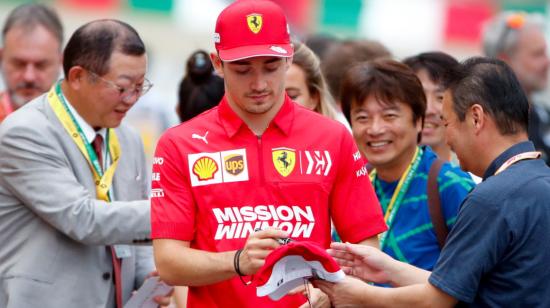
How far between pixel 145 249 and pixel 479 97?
2.58m

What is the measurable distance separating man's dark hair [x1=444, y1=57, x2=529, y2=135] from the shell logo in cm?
103

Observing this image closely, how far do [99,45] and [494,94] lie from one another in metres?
2.28

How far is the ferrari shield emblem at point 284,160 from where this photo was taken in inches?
190

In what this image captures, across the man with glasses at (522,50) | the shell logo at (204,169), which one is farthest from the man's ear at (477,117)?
the man with glasses at (522,50)

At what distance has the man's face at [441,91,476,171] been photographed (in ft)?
15.4

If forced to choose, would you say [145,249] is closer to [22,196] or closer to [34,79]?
[22,196]

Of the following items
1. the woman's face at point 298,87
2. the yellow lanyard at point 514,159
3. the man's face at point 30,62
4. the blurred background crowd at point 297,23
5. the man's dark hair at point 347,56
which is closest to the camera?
the yellow lanyard at point 514,159

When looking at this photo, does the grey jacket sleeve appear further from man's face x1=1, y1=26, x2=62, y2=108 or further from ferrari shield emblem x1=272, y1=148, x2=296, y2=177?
man's face x1=1, y1=26, x2=62, y2=108

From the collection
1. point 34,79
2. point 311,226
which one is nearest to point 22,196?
point 311,226

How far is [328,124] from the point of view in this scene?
16.3 feet

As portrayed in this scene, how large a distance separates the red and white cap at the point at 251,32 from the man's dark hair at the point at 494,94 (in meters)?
0.74

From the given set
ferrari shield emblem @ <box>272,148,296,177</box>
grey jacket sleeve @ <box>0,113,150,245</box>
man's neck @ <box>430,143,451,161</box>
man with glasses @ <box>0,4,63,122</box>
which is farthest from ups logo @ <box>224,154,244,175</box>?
man with glasses @ <box>0,4,63,122</box>

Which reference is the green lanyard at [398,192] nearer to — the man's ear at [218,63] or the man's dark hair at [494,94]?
the man's dark hair at [494,94]

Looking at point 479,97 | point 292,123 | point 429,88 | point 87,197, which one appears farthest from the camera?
point 429,88
